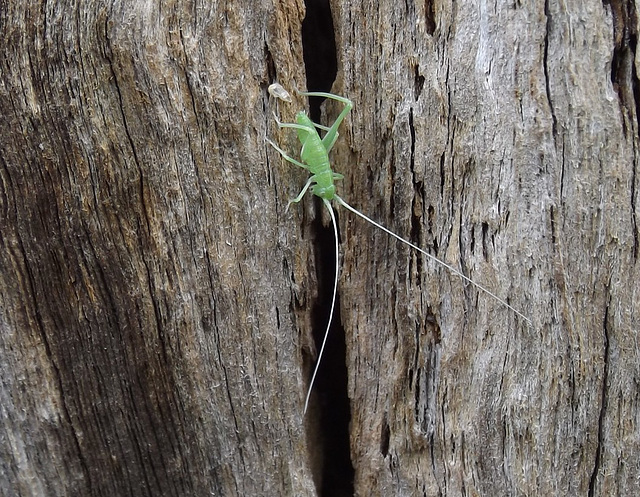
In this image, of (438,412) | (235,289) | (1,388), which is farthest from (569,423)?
(1,388)

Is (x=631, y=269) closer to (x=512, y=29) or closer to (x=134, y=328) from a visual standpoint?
(x=512, y=29)

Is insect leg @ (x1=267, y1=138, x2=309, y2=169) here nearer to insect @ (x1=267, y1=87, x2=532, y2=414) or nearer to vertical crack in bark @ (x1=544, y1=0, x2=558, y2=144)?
insect @ (x1=267, y1=87, x2=532, y2=414)

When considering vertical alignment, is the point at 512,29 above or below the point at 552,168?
above

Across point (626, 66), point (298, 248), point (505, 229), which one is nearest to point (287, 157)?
point (298, 248)

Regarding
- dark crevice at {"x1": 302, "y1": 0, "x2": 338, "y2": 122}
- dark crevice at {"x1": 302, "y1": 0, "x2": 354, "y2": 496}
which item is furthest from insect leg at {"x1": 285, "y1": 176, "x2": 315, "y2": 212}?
dark crevice at {"x1": 302, "y1": 0, "x2": 338, "y2": 122}

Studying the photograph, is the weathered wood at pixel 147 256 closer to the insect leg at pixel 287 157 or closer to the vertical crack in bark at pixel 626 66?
the insect leg at pixel 287 157

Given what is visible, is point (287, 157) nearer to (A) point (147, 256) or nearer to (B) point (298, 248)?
(B) point (298, 248)

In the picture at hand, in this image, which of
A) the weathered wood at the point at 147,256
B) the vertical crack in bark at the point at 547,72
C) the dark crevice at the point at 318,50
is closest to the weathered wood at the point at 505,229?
the vertical crack in bark at the point at 547,72
